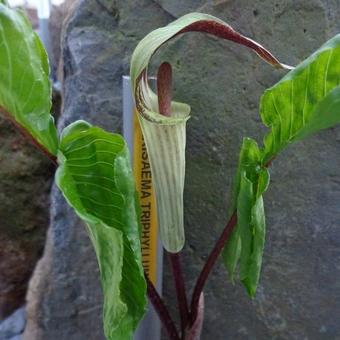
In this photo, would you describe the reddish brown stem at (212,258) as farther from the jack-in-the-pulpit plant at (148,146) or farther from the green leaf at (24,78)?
the green leaf at (24,78)

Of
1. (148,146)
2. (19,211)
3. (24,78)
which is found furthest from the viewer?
(19,211)

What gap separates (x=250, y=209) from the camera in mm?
555

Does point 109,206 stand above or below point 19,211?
above

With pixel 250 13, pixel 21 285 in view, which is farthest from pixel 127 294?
pixel 21 285

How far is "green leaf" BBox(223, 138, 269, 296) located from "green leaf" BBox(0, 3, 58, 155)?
22 cm

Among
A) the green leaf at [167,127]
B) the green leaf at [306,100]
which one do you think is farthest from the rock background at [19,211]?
the green leaf at [306,100]

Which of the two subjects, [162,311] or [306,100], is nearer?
[306,100]

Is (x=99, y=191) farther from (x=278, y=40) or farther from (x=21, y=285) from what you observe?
(x=21, y=285)

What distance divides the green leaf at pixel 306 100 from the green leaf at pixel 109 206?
0.17m

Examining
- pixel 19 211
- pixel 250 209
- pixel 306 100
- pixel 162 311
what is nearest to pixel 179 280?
pixel 162 311

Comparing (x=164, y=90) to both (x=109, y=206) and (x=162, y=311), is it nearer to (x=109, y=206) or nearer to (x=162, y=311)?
(x=109, y=206)

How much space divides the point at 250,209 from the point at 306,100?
0.13 m

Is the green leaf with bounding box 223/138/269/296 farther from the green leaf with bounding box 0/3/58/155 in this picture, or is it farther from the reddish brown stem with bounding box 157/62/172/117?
the green leaf with bounding box 0/3/58/155

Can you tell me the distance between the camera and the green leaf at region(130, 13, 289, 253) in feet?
1.69
